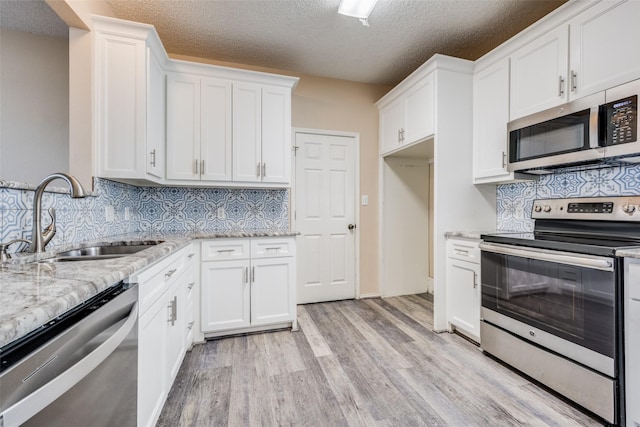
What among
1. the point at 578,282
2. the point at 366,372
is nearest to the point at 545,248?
the point at 578,282

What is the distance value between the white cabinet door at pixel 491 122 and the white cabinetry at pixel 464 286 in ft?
2.07

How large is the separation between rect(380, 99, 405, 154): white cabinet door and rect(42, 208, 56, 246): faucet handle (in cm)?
285

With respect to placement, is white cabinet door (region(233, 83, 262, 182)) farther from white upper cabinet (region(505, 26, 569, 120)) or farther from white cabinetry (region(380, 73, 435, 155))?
white upper cabinet (region(505, 26, 569, 120))

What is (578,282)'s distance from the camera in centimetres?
157

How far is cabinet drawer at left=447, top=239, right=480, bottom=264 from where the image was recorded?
2287 millimetres

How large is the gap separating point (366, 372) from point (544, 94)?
2.29 meters

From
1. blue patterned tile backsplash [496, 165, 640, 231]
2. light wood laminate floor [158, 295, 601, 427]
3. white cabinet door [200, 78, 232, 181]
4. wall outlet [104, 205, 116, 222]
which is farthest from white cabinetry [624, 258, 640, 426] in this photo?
wall outlet [104, 205, 116, 222]

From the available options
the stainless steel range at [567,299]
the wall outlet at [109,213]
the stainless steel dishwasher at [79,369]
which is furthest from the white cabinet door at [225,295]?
the stainless steel range at [567,299]

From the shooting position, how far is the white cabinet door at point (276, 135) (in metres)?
2.72

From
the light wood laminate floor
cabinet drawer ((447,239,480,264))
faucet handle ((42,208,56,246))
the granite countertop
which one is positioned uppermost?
faucet handle ((42,208,56,246))

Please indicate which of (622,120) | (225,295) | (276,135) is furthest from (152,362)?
(622,120)

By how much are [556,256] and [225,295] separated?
7.56 feet

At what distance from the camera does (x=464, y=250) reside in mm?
2400

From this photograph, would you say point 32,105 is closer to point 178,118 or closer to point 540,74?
point 178,118
